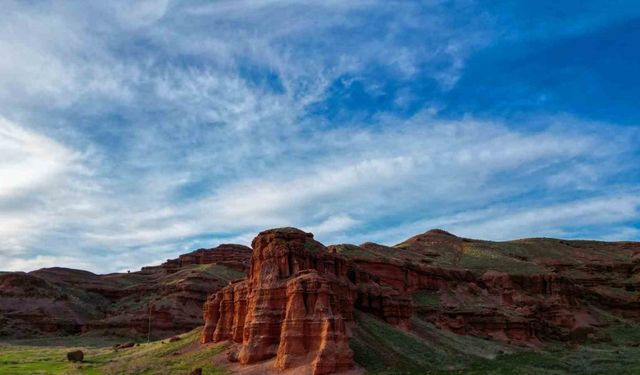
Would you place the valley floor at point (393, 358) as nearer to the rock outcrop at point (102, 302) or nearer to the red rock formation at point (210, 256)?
the rock outcrop at point (102, 302)

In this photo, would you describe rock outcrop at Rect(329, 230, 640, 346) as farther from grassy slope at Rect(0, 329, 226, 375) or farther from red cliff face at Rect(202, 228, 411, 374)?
grassy slope at Rect(0, 329, 226, 375)

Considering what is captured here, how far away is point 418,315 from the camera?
7294 cm

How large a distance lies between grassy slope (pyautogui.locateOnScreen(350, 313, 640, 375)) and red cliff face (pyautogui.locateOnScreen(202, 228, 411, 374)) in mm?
2463

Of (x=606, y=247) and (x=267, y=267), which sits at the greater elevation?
(x=606, y=247)

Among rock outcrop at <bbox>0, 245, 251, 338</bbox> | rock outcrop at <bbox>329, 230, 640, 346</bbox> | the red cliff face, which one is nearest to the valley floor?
the red cliff face

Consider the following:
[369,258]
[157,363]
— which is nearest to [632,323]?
[369,258]

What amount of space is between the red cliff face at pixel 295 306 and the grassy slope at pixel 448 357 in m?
2.46

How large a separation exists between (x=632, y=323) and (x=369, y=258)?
169 feet

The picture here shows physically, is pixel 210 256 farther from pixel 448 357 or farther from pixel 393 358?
pixel 393 358

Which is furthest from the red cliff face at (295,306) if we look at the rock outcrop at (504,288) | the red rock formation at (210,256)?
the red rock formation at (210,256)

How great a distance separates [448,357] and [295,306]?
53.8 ft

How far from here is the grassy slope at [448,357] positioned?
42000 millimetres

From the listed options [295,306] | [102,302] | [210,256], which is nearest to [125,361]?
[295,306]

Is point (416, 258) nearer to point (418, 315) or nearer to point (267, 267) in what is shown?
point (418, 315)
